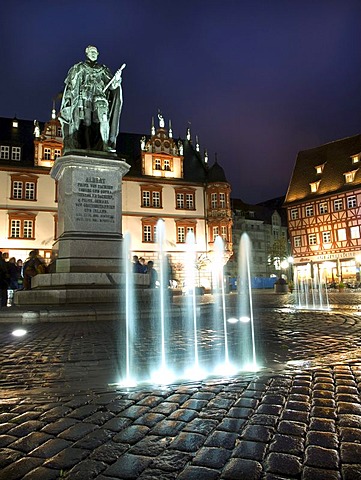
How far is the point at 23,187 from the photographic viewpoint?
3591cm

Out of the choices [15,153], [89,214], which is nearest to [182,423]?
[89,214]

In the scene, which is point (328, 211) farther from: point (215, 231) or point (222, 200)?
point (215, 231)

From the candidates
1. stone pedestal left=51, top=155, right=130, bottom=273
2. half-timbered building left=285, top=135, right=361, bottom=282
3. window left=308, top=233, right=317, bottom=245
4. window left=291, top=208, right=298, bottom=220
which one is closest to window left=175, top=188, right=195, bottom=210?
Result: half-timbered building left=285, top=135, right=361, bottom=282

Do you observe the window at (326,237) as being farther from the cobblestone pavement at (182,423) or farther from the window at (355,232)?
the cobblestone pavement at (182,423)

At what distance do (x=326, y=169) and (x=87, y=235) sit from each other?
38.8m

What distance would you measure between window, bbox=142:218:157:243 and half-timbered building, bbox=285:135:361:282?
52.7ft

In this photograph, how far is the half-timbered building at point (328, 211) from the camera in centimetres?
3909

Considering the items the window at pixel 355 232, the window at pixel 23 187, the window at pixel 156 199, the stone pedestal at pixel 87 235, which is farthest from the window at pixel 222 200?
the stone pedestal at pixel 87 235

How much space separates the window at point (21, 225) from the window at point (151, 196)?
10.8 metres

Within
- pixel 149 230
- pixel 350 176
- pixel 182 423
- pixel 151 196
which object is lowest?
pixel 182 423

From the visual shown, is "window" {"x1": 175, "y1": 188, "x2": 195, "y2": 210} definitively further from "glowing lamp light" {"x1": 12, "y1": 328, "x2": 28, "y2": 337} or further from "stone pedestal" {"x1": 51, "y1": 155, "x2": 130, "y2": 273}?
"glowing lamp light" {"x1": 12, "y1": 328, "x2": 28, "y2": 337}

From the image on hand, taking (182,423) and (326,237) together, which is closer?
(182,423)

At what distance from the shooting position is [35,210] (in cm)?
3616

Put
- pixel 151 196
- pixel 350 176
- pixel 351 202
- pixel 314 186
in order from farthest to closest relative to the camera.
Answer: pixel 314 186
pixel 350 176
pixel 151 196
pixel 351 202
